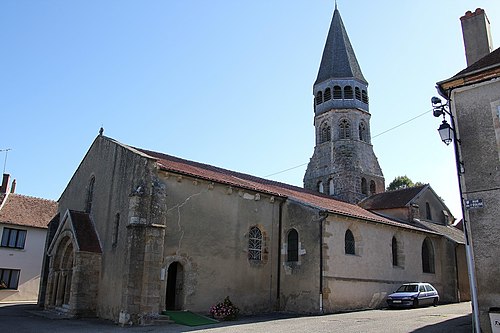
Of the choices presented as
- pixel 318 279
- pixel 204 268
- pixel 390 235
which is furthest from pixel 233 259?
pixel 390 235

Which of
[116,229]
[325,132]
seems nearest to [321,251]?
[116,229]

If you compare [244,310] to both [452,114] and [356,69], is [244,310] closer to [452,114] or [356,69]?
[452,114]

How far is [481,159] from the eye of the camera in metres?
10.8

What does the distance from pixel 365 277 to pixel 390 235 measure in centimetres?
353

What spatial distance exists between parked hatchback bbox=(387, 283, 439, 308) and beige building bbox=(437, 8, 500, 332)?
408 inches

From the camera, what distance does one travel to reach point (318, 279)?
62.0ft

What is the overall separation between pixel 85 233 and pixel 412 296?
595 inches

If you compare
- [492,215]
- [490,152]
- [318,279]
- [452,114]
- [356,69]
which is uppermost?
[356,69]

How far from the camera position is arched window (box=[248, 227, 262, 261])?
64.9 feet

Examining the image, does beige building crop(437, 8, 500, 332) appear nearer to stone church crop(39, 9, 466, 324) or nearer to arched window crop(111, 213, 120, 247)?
stone church crop(39, 9, 466, 324)

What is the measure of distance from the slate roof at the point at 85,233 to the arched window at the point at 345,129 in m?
22.3

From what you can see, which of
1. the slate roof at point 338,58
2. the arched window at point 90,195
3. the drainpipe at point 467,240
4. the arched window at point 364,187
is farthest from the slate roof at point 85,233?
the slate roof at point 338,58

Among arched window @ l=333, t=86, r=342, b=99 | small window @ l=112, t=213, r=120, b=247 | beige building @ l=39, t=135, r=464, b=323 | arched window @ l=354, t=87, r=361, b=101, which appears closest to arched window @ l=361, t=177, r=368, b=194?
arched window @ l=354, t=87, r=361, b=101

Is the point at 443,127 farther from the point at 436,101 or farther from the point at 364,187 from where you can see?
the point at 364,187
